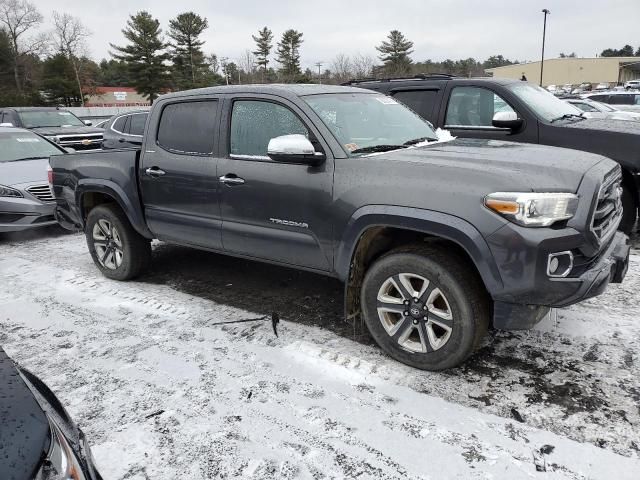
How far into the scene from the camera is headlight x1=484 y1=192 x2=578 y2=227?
277 centimetres

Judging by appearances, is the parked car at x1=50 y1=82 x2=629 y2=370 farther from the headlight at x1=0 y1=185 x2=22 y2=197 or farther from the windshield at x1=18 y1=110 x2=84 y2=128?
the windshield at x1=18 y1=110 x2=84 y2=128

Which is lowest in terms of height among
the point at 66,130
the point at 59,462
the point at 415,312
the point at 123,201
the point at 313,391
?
the point at 313,391

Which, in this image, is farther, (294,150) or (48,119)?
(48,119)

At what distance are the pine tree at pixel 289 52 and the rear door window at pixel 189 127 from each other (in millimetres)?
65788

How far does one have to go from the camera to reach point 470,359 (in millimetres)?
3430

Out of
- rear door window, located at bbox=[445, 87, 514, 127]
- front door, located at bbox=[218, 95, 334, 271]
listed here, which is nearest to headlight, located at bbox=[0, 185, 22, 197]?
front door, located at bbox=[218, 95, 334, 271]

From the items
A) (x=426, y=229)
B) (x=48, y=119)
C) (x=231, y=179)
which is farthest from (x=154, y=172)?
(x=48, y=119)

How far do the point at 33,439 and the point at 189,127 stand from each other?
330 centimetres

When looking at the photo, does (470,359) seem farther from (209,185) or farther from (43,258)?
(43,258)

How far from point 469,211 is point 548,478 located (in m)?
1.41

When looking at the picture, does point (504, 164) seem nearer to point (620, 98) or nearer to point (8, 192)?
A: point (8, 192)

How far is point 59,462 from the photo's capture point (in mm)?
1610

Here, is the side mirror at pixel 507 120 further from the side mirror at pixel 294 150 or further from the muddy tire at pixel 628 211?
the side mirror at pixel 294 150

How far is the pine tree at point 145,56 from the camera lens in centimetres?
5494
